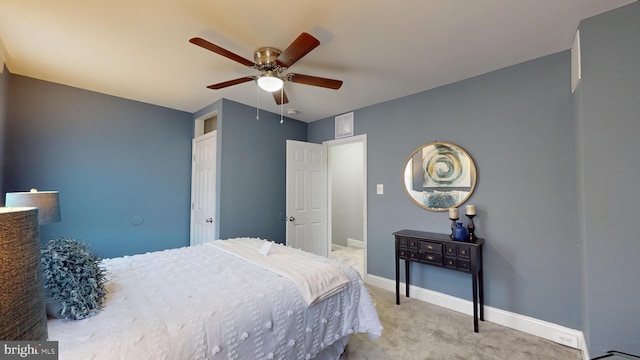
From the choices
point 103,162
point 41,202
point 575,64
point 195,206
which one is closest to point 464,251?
point 575,64

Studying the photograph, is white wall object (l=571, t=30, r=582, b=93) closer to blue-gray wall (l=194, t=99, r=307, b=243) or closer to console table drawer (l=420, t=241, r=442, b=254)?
console table drawer (l=420, t=241, r=442, b=254)

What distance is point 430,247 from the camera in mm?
2592

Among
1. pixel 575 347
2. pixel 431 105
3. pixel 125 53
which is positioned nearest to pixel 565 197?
pixel 575 347

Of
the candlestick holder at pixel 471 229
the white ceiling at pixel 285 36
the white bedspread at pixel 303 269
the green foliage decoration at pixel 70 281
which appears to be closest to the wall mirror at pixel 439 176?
the candlestick holder at pixel 471 229

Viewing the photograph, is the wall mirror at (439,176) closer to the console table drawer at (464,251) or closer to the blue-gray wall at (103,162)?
the console table drawer at (464,251)

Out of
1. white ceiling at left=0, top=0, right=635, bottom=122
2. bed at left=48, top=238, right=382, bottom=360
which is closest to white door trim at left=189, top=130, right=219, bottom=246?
white ceiling at left=0, top=0, right=635, bottom=122

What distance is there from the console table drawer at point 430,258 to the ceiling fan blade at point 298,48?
225 cm

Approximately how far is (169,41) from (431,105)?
2.70m

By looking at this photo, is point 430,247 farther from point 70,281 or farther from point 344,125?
point 70,281

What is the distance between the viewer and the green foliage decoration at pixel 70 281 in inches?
46.2

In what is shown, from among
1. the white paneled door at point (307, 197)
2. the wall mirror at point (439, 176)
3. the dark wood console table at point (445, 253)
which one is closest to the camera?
the dark wood console table at point (445, 253)

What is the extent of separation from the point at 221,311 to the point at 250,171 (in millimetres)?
2428

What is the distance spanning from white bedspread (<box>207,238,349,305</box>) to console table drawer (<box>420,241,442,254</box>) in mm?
1215

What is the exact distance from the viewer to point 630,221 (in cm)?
158
